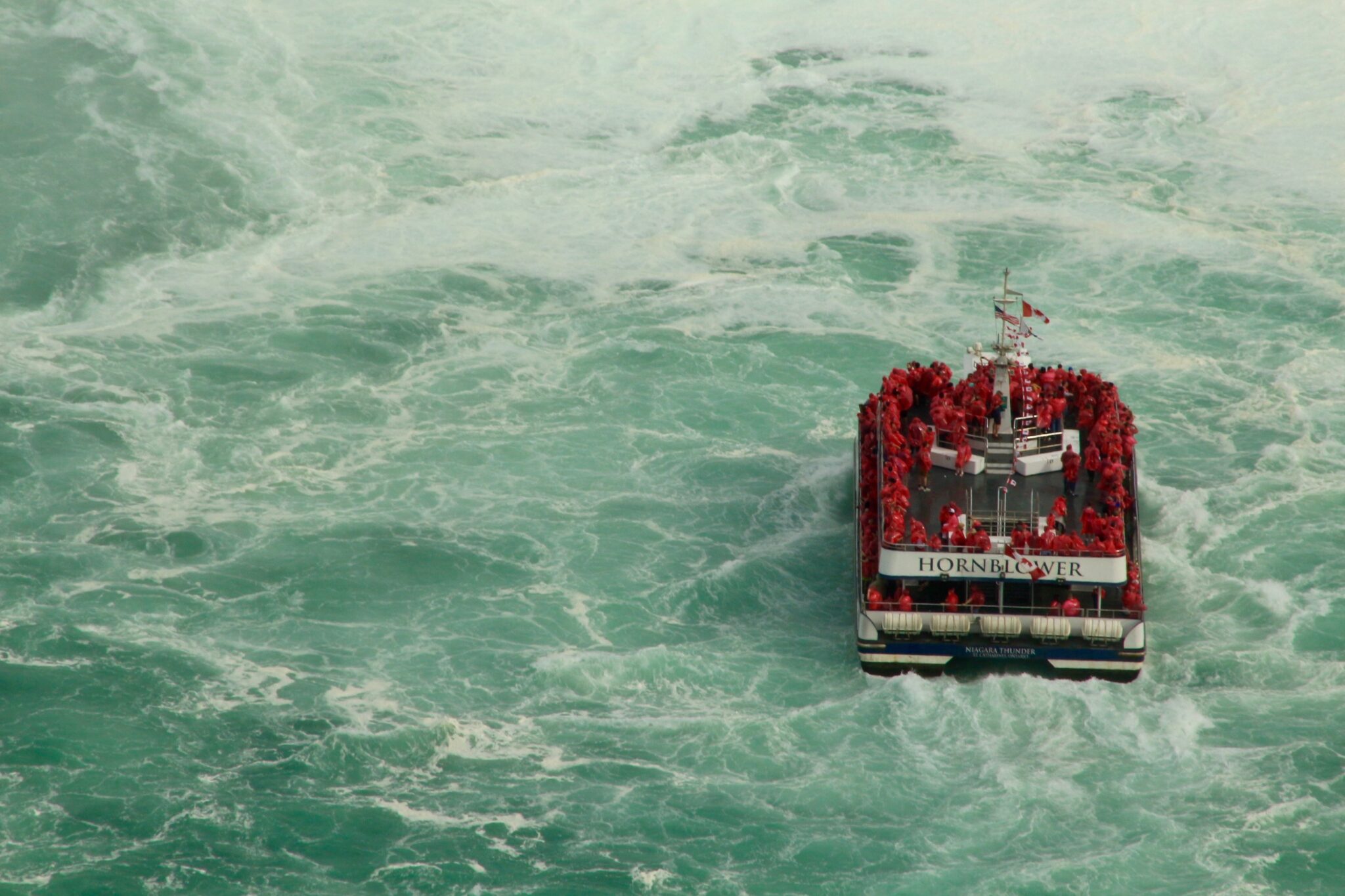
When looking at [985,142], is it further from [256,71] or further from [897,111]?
[256,71]

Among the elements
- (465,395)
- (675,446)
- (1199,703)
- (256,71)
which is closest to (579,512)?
(675,446)

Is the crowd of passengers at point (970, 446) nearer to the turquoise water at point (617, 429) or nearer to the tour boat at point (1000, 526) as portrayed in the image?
the tour boat at point (1000, 526)

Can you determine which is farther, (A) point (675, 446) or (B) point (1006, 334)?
(A) point (675, 446)

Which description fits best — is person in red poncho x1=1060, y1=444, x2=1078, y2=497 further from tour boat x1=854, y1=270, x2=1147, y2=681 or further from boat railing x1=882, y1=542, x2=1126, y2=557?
boat railing x1=882, y1=542, x2=1126, y2=557

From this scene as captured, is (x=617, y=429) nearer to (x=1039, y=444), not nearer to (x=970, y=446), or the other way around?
(x=970, y=446)

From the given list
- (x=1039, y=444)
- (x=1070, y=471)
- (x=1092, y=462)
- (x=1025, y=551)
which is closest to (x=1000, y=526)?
(x=1025, y=551)
